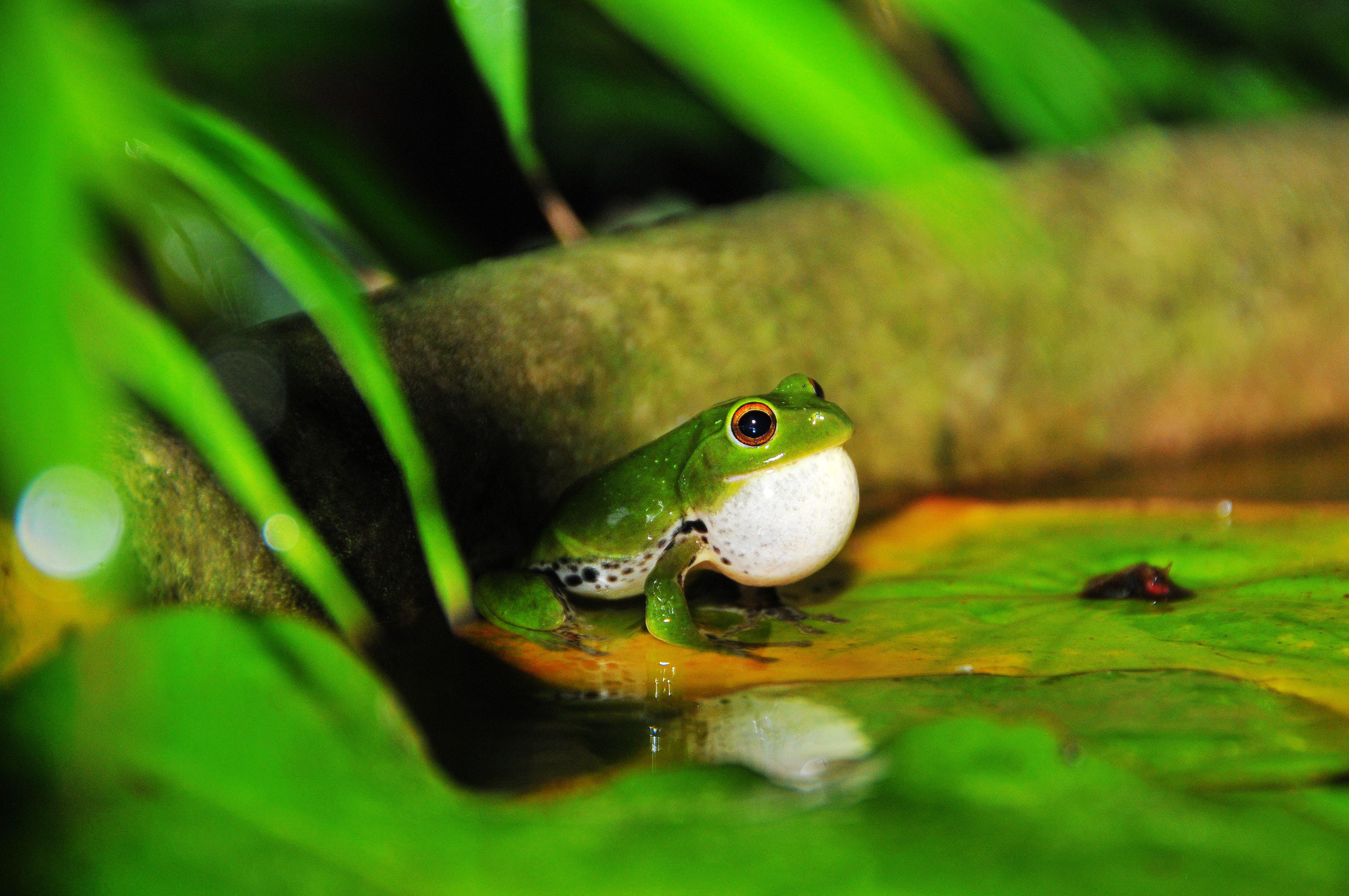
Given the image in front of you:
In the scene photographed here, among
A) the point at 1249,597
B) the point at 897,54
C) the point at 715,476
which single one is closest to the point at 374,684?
the point at 715,476

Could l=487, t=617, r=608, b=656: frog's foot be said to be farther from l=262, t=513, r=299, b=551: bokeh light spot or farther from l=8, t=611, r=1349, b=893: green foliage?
l=8, t=611, r=1349, b=893: green foliage

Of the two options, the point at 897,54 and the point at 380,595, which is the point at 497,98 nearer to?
the point at 380,595

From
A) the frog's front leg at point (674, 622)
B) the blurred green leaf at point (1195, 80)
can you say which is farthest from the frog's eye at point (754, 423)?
the blurred green leaf at point (1195, 80)

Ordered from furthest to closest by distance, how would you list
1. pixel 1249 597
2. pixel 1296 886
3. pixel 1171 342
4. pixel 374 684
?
pixel 1171 342
pixel 1249 597
pixel 374 684
pixel 1296 886

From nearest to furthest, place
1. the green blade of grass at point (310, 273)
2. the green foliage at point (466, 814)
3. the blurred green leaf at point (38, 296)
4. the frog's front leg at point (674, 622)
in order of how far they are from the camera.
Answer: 1. the blurred green leaf at point (38, 296)
2. the green foliage at point (466, 814)
3. the green blade of grass at point (310, 273)
4. the frog's front leg at point (674, 622)

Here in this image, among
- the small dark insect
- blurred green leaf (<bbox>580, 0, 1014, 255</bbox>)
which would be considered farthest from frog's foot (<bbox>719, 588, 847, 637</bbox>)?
blurred green leaf (<bbox>580, 0, 1014, 255</bbox>)

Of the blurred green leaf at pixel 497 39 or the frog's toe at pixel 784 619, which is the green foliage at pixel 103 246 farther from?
the frog's toe at pixel 784 619
